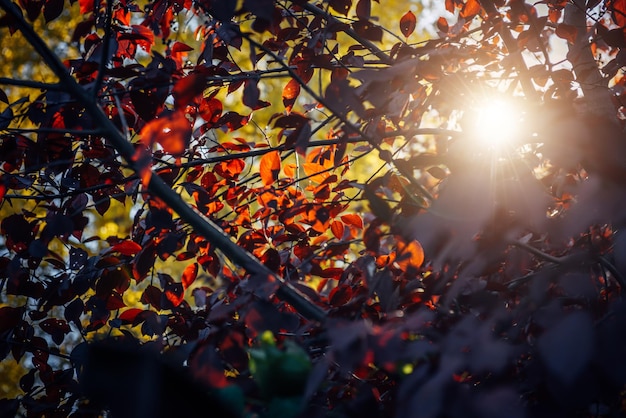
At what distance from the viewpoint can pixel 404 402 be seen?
2.54ft

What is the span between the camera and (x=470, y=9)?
5.95 ft

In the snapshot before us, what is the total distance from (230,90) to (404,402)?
1.33m

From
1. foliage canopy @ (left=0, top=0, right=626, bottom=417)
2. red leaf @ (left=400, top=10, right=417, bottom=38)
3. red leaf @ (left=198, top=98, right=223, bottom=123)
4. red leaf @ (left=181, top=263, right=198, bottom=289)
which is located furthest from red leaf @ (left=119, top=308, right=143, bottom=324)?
red leaf @ (left=400, top=10, right=417, bottom=38)

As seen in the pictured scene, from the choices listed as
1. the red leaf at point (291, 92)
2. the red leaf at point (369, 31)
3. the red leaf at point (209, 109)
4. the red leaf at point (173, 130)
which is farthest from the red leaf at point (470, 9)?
the red leaf at point (173, 130)

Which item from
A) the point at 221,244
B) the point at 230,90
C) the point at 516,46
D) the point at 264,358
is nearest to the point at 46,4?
the point at 230,90

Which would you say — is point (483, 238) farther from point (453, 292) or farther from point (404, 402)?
point (404, 402)

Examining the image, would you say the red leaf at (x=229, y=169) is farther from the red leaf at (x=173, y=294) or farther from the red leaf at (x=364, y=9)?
the red leaf at (x=364, y=9)

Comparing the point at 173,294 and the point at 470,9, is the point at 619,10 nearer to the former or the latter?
the point at 470,9

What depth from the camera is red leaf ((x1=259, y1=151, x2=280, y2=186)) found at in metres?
1.54

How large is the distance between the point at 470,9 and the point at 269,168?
1006 mm

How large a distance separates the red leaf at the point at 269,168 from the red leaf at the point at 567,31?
119cm

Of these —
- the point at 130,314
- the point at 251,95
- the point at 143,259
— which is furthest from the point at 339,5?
the point at 130,314

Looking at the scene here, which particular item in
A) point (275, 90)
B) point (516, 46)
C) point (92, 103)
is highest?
point (275, 90)

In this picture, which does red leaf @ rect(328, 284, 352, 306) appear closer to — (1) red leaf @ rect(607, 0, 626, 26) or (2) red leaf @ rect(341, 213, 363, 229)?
(2) red leaf @ rect(341, 213, 363, 229)
